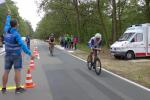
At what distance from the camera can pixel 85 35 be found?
6544 cm

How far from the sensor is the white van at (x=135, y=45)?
2189cm

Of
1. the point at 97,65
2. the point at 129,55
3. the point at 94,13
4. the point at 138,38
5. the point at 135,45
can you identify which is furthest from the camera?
the point at 94,13

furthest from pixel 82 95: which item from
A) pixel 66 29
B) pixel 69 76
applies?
pixel 66 29

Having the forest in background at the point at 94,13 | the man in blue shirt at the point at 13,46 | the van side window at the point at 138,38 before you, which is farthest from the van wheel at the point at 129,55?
the forest in background at the point at 94,13

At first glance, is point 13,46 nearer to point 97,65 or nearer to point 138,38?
point 97,65

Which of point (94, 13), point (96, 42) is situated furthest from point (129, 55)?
point (94, 13)

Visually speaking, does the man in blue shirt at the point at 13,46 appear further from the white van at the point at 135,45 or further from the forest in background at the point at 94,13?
the forest in background at the point at 94,13

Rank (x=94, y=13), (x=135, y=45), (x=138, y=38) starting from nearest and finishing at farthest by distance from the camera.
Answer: (x=135, y=45) < (x=138, y=38) < (x=94, y=13)

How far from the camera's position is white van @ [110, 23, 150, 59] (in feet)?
71.8

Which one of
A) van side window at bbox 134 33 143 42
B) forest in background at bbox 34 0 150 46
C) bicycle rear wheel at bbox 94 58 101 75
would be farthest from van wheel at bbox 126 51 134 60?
forest in background at bbox 34 0 150 46

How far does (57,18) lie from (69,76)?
5612cm

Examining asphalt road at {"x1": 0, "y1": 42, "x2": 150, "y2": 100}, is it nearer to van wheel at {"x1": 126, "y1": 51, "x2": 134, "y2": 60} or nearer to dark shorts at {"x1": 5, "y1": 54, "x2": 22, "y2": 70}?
dark shorts at {"x1": 5, "y1": 54, "x2": 22, "y2": 70}

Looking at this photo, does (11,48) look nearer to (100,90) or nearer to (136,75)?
(100,90)

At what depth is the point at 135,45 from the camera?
22172 millimetres
